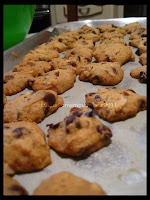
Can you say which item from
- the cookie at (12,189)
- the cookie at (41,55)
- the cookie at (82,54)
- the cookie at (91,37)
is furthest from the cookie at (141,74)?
the cookie at (12,189)

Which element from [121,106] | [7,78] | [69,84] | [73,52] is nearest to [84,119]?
[121,106]

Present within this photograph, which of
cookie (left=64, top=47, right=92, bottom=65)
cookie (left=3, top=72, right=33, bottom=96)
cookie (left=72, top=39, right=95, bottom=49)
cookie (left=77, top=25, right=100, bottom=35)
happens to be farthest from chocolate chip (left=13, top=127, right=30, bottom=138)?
cookie (left=77, top=25, right=100, bottom=35)

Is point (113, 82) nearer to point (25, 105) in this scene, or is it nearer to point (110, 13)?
point (25, 105)

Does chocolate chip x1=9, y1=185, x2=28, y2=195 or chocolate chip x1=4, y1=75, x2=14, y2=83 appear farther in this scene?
chocolate chip x1=4, y1=75, x2=14, y2=83

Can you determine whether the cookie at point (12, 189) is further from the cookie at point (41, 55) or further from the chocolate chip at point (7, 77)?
the cookie at point (41, 55)

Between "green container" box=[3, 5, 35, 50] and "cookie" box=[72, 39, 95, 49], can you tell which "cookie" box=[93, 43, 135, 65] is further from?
"green container" box=[3, 5, 35, 50]

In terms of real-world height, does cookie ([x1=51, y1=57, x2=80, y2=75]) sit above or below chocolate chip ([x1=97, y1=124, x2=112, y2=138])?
above

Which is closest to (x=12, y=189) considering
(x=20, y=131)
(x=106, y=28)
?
(x=20, y=131)

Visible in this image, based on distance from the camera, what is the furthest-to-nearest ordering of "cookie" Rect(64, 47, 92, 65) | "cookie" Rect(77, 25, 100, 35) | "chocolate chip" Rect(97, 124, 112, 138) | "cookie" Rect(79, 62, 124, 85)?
1. "cookie" Rect(77, 25, 100, 35)
2. "cookie" Rect(64, 47, 92, 65)
3. "cookie" Rect(79, 62, 124, 85)
4. "chocolate chip" Rect(97, 124, 112, 138)
